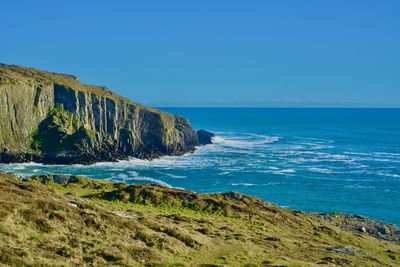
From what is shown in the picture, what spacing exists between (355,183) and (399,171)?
87.5 ft

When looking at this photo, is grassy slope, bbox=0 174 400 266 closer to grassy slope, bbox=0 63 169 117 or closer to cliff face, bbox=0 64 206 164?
cliff face, bbox=0 64 206 164

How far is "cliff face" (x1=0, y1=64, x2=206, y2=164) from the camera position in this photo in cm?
14500

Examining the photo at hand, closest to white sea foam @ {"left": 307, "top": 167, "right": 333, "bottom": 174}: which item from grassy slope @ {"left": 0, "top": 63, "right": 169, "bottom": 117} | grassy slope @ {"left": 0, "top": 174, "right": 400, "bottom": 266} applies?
grassy slope @ {"left": 0, "top": 63, "right": 169, "bottom": 117}

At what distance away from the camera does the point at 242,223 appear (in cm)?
5906

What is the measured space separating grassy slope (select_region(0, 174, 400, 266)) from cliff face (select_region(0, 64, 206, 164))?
275 ft

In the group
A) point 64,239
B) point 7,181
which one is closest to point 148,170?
point 7,181

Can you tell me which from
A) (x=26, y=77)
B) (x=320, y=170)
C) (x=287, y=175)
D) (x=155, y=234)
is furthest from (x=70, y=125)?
(x=155, y=234)

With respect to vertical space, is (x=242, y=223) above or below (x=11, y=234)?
below

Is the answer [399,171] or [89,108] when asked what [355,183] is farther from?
[89,108]

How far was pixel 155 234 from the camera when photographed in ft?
132

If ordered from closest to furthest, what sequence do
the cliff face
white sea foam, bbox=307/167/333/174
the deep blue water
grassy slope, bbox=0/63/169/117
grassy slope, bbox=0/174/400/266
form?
1. grassy slope, bbox=0/174/400/266
2. the deep blue water
3. white sea foam, bbox=307/167/333/174
4. the cliff face
5. grassy slope, bbox=0/63/169/117

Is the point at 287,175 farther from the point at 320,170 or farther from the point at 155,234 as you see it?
the point at 155,234

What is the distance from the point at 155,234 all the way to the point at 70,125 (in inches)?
4889

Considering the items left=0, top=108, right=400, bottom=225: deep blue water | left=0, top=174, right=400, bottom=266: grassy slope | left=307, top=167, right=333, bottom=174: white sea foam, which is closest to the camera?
left=0, top=174, right=400, bottom=266: grassy slope
